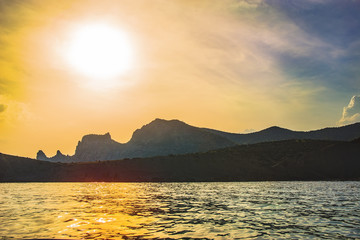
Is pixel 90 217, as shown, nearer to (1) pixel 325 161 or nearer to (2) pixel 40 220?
(2) pixel 40 220

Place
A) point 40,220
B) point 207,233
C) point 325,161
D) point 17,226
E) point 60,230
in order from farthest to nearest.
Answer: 1. point 325,161
2. point 40,220
3. point 17,226
4. point 60,230
5. point 207,233

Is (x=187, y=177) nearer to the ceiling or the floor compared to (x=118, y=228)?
nearer to the ceiling

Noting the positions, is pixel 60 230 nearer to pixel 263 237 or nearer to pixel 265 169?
pixel 263 237

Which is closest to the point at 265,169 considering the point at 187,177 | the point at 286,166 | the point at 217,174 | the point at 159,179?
the point at 286,166

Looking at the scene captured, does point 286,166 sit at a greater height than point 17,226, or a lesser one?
greater

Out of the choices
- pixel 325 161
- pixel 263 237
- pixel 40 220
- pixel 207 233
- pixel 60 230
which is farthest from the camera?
pixel 325 161

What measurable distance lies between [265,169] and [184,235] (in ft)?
592

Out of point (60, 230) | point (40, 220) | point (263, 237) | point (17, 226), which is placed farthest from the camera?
point (40, 220)

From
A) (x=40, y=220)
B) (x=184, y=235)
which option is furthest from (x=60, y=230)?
(x=184, y=235)

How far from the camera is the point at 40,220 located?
103 feet

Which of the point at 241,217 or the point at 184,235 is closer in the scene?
the point at 184,235

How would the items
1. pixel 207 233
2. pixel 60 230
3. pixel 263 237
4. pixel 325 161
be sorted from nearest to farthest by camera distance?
1. pixel 263 237
2. pixel 207 233
3. pixel 60 230
4. pixel 325 161

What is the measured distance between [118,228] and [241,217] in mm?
12965

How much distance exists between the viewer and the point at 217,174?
195 meters
